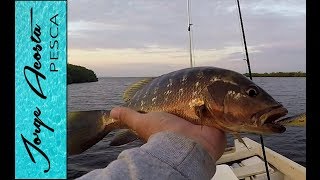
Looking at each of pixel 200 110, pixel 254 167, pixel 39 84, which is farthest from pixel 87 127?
pixel 39 84

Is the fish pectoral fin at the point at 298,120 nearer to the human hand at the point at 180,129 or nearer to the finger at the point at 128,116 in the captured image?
the human hand at the point at 180,129

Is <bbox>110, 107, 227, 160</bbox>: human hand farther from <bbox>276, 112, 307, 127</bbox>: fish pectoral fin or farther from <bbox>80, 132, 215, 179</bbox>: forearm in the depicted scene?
<bbox>276, 112, 307, 127</bbox>: fish pectoral fin

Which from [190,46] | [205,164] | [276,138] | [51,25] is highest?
[51,25]

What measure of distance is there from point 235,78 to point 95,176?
3.83ft

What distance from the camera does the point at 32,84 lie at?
13.8m

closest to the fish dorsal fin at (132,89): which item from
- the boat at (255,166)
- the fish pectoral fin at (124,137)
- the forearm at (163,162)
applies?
the fish pectoral fin at (124,137)

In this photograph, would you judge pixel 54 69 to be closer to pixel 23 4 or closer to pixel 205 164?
pixel 23 4

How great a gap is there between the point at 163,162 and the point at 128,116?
901 millimetres

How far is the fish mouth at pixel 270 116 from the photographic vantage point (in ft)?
6.15

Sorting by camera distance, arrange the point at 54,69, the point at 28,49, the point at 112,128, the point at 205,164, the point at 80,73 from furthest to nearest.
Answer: the point at 80,73, the point at 54,69, the point at 28,49, the point at 112,128, the point at 205,164

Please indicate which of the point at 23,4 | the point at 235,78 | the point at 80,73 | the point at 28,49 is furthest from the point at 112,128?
the point at 80,73

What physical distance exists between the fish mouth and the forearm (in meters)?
0.51

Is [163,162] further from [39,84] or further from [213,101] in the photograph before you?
[39,84]
